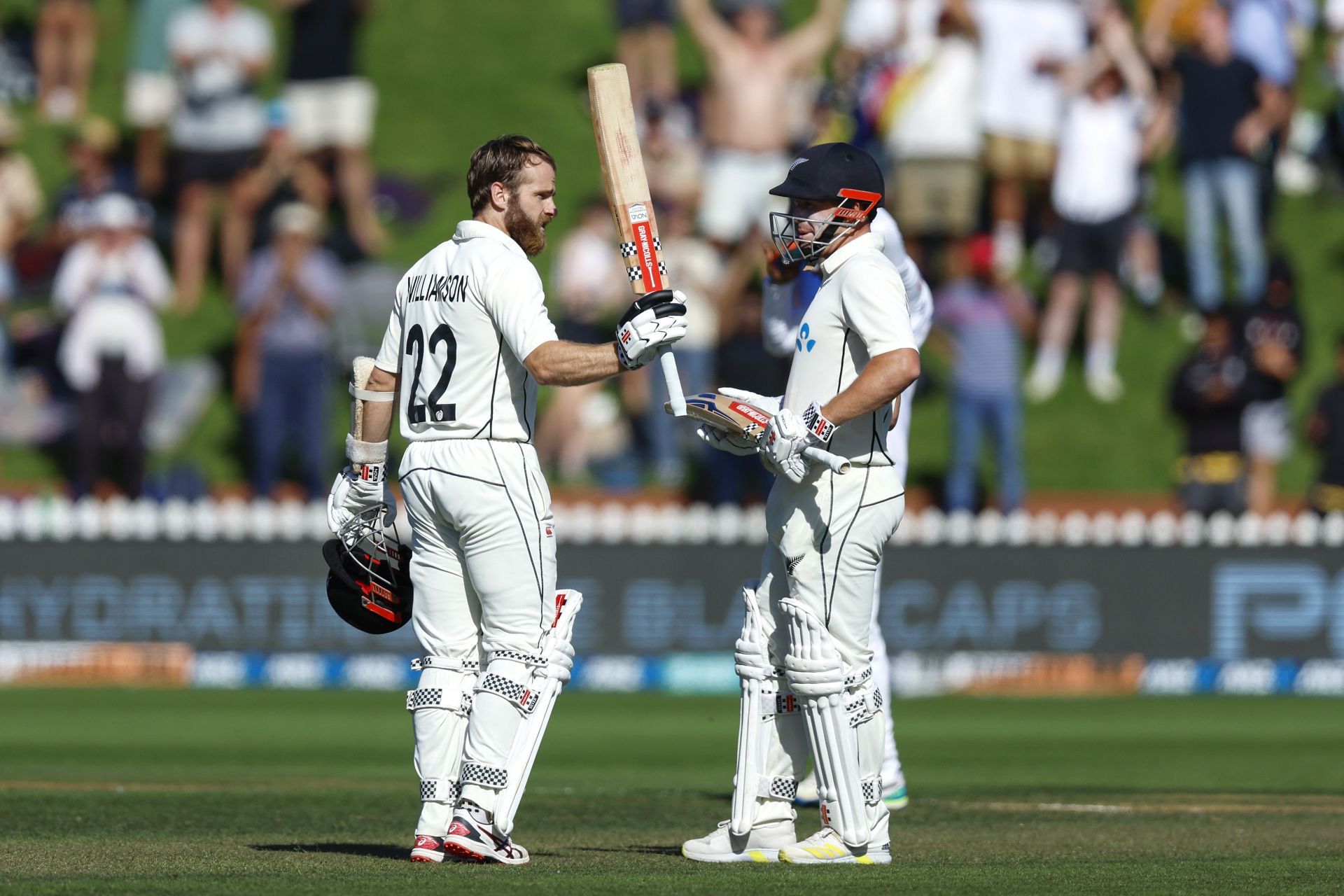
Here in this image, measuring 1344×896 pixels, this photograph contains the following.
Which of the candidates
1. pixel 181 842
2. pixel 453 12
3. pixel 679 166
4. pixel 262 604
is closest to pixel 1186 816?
pixel 181 842

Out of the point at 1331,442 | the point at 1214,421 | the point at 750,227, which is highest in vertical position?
the point at 750,227

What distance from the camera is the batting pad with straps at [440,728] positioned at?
6.42 metres

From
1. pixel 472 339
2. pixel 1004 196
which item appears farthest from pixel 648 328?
pixel 1004 196

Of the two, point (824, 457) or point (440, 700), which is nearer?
point (824, 457)

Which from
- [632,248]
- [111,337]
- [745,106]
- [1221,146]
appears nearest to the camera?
[632,248]

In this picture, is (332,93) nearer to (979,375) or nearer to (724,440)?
(979,375)

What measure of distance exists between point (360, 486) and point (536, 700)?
893 millimetres

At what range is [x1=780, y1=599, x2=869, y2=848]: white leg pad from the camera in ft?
21.0

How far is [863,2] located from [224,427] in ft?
22.4

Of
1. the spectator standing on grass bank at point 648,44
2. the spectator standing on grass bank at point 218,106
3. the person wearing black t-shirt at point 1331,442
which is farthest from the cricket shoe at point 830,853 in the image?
the spectator standing on grass bank at point 218,106

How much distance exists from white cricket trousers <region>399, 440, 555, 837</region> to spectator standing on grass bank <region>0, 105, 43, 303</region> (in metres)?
12.9

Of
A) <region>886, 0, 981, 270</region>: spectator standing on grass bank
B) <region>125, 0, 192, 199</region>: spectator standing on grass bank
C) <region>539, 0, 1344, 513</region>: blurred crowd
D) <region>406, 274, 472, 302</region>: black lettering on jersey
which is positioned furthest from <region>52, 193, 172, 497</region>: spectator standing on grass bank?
<region>406, 274, 472, 302</region>: black lettering on jersey

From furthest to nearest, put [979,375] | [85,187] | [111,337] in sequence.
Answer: [85,187] → [111,337] → [979,375]

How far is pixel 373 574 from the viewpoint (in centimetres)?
675
